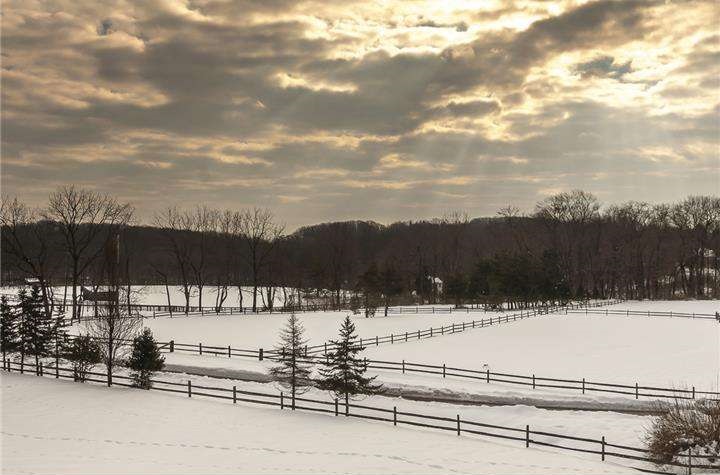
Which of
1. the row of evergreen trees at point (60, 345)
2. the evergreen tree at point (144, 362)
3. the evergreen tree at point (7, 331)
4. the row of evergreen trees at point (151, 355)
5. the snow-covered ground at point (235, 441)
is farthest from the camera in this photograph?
the evergreen tree at point (7, 331)

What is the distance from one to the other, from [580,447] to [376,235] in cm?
16202

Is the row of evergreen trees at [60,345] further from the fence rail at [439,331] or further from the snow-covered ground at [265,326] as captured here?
the fence rail at [439,331]

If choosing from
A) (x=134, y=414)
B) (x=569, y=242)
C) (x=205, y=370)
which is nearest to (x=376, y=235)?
(x=569, y=242)

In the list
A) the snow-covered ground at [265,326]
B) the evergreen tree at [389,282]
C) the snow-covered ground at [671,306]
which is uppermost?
the evergreen tree at [389,282]

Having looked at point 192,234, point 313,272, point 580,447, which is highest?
point 192,234

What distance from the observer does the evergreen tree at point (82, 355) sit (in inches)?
1291

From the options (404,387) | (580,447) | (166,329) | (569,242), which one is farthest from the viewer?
(569,242)

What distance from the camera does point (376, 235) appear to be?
18488 centimetres

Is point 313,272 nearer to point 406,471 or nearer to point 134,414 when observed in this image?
point 134,414

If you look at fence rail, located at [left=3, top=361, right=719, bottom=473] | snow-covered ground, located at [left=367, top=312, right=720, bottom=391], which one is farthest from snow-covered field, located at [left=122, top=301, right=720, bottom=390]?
fence rail, located at [left=3, top=361, right=719, bottom=473]

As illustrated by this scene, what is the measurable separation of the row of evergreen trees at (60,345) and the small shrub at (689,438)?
24.8m

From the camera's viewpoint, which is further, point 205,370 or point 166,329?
point 166,329

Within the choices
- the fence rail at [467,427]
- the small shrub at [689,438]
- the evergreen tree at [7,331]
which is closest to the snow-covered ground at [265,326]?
the evergreen tree at [7,331]

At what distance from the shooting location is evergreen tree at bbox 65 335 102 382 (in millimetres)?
32781
